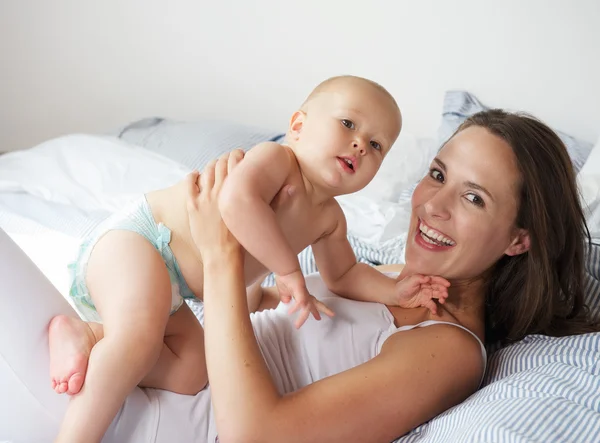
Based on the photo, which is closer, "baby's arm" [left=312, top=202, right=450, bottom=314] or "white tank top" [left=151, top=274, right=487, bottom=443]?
"white tank top" [left=151, top=274, right=487, bottom=443]

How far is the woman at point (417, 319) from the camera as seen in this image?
4.11ft

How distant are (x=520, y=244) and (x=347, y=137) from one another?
523 millimetres

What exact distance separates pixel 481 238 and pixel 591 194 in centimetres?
71

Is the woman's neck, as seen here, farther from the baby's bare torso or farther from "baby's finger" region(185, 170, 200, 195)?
"baby's finger" region(185, 170, 200, 195)

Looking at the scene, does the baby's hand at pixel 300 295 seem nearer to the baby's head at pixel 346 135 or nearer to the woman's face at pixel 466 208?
the baby's head at pixel 346 135

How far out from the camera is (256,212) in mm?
1284

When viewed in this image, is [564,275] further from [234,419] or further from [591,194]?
[234,419]

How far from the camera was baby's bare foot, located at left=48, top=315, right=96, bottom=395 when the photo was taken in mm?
1204

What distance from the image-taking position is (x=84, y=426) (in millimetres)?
1188

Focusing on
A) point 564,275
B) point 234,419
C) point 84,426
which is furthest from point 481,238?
point 84,426

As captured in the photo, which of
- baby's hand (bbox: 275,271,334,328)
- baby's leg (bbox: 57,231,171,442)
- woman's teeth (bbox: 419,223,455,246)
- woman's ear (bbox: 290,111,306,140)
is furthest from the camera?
woman's teeth (bbox: 419,223,455,246)

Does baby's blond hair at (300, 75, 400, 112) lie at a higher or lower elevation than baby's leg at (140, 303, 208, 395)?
higher

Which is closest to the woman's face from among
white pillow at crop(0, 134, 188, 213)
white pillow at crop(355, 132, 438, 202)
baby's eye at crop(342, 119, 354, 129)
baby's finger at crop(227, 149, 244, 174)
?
baby's eye at crop(342, 119, 354, 129)

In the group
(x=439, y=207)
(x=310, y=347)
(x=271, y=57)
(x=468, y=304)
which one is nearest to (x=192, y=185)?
(x=310, y=347)
